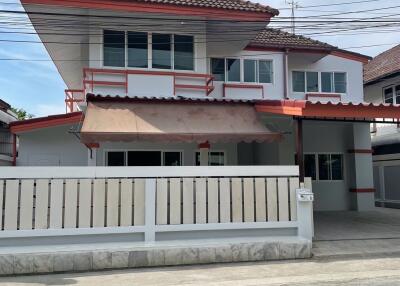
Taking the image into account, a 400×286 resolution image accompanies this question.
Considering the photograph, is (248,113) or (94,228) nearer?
(94,228)

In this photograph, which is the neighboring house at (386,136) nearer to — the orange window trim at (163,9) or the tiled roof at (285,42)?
the tiled roof at (285,42)

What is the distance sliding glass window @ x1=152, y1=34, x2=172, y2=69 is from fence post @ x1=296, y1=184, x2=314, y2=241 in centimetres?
752

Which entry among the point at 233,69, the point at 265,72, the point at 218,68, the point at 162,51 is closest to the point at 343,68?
the point at 265,72

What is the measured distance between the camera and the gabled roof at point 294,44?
18.7m

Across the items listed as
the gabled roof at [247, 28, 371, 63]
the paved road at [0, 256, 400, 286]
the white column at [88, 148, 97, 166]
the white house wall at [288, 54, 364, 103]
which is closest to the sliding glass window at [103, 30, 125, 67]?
the white column at [88, 148, 97, 166]

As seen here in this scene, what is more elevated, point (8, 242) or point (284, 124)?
point (284, 124)

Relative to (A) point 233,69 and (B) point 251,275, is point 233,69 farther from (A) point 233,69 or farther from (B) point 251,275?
(B) point 251,275

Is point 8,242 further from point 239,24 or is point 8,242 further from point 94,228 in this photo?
point 239,24

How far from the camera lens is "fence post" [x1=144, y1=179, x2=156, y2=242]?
9.62m

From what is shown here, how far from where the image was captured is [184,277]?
8.23m

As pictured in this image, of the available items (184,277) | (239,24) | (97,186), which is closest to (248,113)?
(239,24)

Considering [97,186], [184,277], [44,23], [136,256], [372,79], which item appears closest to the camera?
[184,277]

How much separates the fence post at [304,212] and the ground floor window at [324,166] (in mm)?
8579

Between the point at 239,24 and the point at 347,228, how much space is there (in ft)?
25.2
